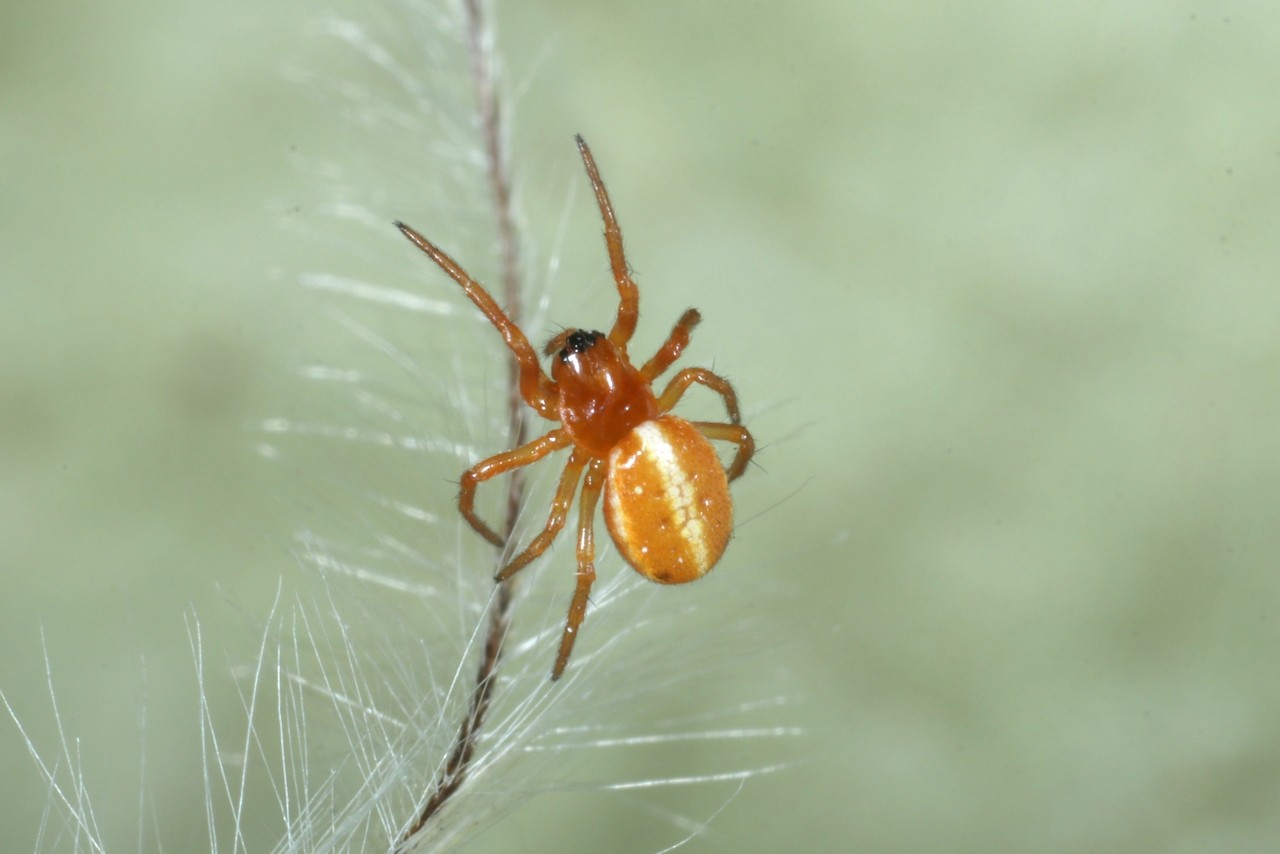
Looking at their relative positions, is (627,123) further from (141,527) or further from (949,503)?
(141,527)

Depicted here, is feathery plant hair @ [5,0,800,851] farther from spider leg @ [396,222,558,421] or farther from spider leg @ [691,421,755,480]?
spider leg @ [691,421,755,480]

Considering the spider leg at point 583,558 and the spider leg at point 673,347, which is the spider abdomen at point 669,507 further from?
the spider leg at point 673,347

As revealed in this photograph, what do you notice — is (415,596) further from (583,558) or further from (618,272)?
(618,272)

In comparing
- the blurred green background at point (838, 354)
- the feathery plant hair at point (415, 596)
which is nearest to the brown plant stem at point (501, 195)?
the feathery plant hair at point (415, 596)

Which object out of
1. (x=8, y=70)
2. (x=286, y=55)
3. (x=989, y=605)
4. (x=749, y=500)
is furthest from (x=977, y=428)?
(x=8, y=70)

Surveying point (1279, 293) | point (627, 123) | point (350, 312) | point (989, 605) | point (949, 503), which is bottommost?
point (989, 605)

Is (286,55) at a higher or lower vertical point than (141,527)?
higher

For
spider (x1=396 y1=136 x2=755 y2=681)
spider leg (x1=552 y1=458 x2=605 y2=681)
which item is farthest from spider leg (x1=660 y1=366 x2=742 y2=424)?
spider leg (x1=552 y1=458 x2=605 y2=681)
